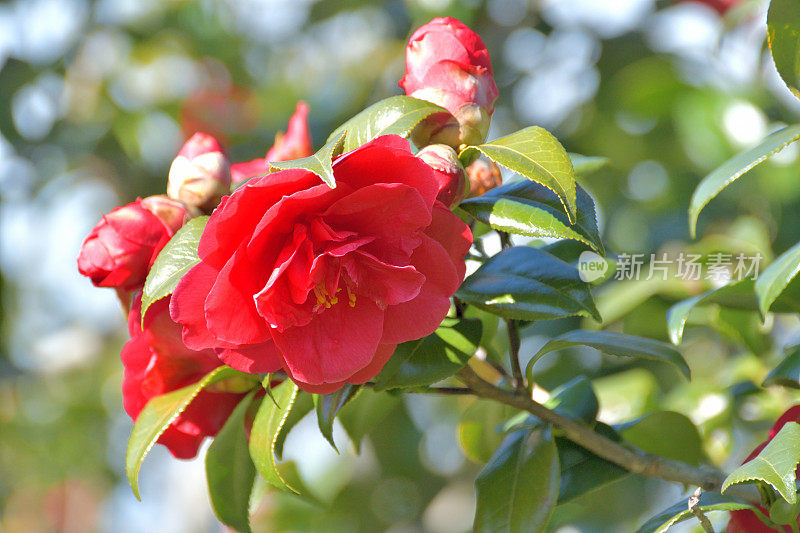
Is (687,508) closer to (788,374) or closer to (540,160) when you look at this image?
(788,374)

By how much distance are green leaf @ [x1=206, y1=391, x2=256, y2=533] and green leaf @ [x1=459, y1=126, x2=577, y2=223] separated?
339 mm

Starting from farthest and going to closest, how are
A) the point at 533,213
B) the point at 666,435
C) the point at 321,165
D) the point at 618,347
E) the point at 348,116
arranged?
the point at 348,116, the point at 666,435, the point at 618,347, the point at 533,213, the point at 321,165

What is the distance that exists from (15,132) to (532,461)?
1.96 m

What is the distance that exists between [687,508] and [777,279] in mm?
214

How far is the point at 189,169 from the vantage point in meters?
0.73

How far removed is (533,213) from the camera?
2.17ft

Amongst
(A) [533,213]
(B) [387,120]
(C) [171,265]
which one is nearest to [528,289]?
(A) [533,213]

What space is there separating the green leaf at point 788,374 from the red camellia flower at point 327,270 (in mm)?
399

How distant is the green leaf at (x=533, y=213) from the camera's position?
638mm

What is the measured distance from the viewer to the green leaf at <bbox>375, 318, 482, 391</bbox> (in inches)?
25.8

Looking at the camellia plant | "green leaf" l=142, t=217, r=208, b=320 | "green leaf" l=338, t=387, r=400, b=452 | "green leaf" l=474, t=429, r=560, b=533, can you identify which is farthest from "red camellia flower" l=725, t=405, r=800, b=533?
"green leaf" l=142, t=217, r=208, b=320

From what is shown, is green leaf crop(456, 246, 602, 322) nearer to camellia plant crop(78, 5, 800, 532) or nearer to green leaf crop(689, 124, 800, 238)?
camellia plant crop(78, 5, 800, 532)

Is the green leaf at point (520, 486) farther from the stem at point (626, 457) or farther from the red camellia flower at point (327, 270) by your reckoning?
the red camellia flower at point (327, 270)

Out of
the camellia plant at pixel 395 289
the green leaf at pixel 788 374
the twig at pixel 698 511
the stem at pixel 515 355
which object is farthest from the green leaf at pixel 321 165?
the green leaf at pixel 788 374
